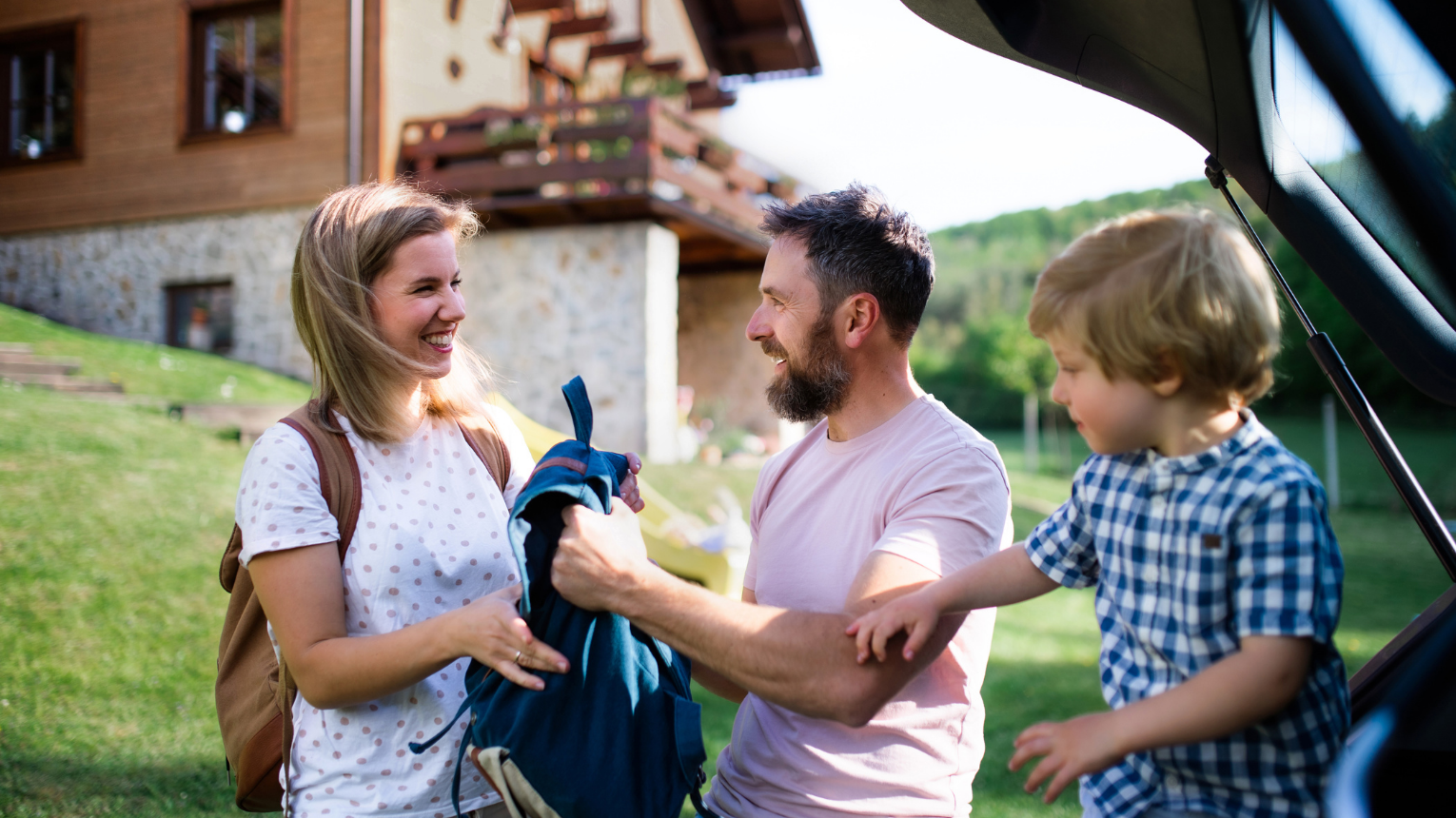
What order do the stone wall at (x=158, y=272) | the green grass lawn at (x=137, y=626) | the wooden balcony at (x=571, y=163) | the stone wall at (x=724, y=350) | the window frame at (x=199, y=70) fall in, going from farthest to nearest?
the stone wall at (x=724, y=350) → the stone wall at (x=158, y=272) → the window frame at (x=199, y=70) → the wooden balcony at (x=571, y=163) → the green grass lawn at (x=137, y=626)

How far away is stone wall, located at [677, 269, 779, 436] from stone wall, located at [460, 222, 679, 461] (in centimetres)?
272

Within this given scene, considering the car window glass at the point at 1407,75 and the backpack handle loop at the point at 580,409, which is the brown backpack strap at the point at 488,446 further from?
the car window glass at the point at 1407,75

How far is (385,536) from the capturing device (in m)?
1.52

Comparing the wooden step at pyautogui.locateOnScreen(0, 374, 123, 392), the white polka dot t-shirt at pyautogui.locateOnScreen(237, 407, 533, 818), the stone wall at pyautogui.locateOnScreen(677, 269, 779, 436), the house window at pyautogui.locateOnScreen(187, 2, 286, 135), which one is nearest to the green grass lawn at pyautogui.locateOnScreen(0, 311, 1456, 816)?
the wooden step at pyautogui.locateOnScreen(0, 374, 123, 392)

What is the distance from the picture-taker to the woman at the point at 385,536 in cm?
139

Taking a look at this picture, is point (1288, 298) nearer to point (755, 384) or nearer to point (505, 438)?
point (505, 438)

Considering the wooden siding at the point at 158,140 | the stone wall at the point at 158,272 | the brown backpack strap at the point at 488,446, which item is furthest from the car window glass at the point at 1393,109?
the stone wall at the point at 158,272

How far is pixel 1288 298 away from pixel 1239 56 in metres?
0.39

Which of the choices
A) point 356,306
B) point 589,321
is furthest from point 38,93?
point 356,306

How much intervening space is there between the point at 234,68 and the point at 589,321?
5.60m

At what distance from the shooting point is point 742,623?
1403 mm

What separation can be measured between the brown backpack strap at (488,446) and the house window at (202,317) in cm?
1073

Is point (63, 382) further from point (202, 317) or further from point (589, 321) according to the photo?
point (589, 321)

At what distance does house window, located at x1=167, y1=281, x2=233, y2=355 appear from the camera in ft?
36.3
